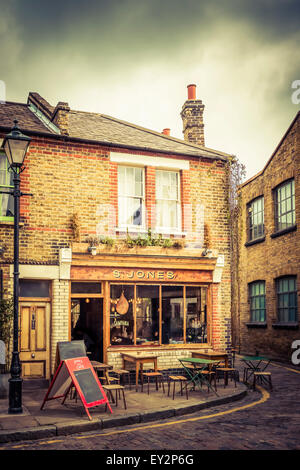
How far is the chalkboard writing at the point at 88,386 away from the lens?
28.3 ft

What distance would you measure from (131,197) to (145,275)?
7.23 ft

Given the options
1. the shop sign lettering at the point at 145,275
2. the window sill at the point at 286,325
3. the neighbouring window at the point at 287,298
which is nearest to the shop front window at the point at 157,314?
the shop sign lettering at the point at 145,275

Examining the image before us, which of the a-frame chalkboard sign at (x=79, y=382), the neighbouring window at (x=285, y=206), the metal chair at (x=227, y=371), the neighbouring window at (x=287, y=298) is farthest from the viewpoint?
the neighbouring window at (x=285, y=206)

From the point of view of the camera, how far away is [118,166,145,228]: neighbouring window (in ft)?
43.2

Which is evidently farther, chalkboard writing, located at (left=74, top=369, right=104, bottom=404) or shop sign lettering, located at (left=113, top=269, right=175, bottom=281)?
shop sign lettering, located at (left=113, top=269, right=175, bottom=281)

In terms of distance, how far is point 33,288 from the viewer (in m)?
12.2

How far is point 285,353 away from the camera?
17.8m

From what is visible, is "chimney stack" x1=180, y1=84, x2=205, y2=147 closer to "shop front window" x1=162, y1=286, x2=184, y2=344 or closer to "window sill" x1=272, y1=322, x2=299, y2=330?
"shop front window" x1=162, y1=286, x2=184, y2=344

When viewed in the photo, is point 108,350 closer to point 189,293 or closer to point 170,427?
point 189,293

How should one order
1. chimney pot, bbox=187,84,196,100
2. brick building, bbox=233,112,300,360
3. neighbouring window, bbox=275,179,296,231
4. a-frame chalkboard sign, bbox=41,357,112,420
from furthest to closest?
neighbouring window, bbox=275,179,296,231, brick building, bbox=233,112,300,360, chimney pot, bbox=187,84,196,100, a-frame chalkboard sign, bbox=41,357,112,420

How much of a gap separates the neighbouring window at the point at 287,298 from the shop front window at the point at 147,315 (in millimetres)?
6906

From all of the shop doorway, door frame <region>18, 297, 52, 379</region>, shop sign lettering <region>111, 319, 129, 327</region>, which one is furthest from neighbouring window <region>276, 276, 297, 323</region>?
door frame <region>18, 297, 52, 379</region>

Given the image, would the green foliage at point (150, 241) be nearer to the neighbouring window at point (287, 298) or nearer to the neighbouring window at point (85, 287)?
the neighbouring window at point (85, 287)
